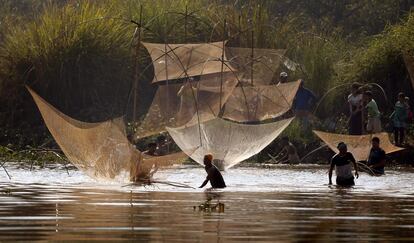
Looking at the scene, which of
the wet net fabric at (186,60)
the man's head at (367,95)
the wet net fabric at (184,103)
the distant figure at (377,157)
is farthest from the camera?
the man's head at (367,95)

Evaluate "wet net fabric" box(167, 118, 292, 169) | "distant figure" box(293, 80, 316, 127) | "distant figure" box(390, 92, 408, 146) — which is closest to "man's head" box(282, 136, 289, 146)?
"distant figure" box(293, 80, 316, 127)

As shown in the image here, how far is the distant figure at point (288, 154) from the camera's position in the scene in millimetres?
28875

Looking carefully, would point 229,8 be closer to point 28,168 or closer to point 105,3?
point 105,3

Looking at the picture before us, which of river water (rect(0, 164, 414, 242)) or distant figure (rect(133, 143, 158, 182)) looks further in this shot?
distant figure (rect(133, 143, 158, 182))

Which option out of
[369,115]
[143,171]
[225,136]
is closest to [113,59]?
[369,115]

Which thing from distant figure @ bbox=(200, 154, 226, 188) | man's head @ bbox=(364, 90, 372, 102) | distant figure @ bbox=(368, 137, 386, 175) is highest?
man's head @ bbox=(364, 90, 372, 102)

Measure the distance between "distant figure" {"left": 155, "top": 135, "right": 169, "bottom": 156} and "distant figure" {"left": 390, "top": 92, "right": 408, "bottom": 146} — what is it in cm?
481

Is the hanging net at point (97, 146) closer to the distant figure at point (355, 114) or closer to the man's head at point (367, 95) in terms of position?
the distant figure at point (355, 114)

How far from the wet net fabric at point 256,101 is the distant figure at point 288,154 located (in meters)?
2.94

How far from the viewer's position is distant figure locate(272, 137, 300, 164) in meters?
28.9

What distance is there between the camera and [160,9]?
34531mm

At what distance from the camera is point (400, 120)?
28.3 metres

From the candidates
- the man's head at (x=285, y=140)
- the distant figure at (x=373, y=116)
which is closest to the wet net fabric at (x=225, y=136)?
the distant figure at (x=373, y=116)

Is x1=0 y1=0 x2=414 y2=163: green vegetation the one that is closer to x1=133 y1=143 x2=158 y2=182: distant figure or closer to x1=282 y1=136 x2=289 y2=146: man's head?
x1=282 y1=136 x2=289 y2=146: man's head
